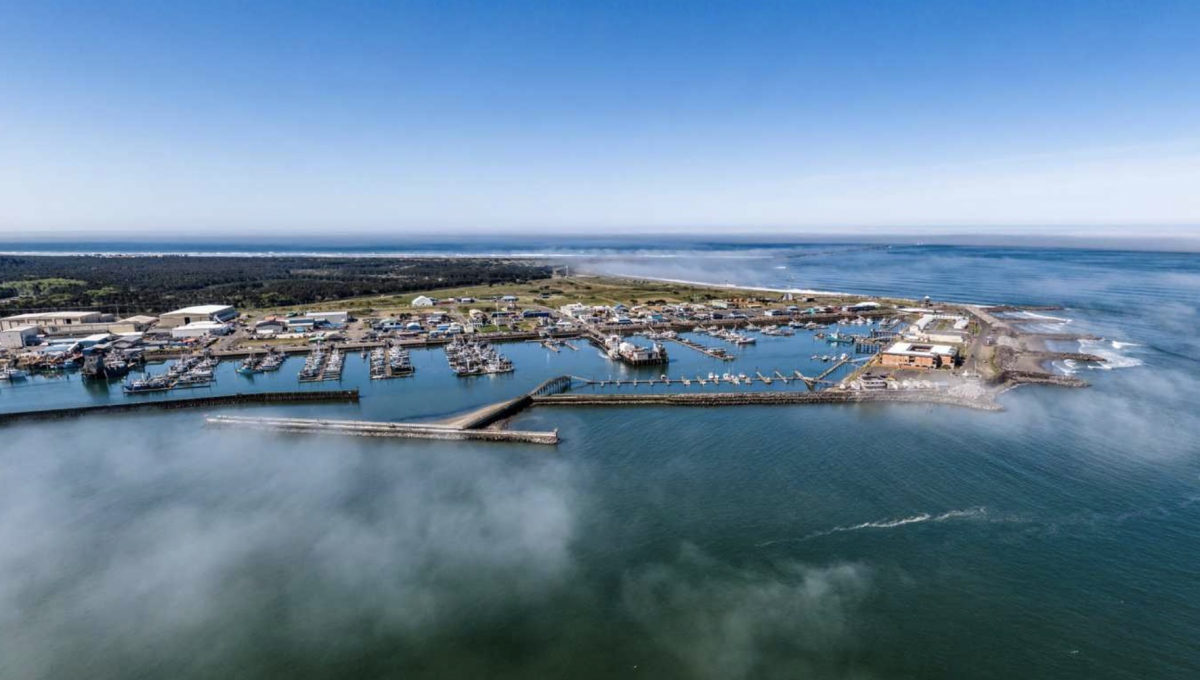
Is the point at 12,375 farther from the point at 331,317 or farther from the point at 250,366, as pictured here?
the point at 331,317

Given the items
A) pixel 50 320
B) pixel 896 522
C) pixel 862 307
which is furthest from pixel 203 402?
pixel 862 307

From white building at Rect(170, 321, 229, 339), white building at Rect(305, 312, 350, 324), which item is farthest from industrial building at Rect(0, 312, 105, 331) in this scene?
white building at Rect(305, 312, 350, 324)

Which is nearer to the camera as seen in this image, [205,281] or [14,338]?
[14,338]

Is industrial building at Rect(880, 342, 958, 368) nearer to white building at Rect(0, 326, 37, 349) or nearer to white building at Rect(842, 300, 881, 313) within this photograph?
white building at Rect(842, 300, 881, 313)

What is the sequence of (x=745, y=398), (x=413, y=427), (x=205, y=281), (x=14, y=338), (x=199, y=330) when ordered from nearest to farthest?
(x=413, y=427), (x=745, y=398), (x=14, y=338), (x=199, y=330), (x=205, y=281)

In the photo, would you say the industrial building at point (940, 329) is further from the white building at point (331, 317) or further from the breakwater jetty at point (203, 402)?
the white building at point (331, 317)

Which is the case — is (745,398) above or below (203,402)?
below

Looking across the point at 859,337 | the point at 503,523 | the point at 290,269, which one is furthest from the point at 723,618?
the point at 290,269
